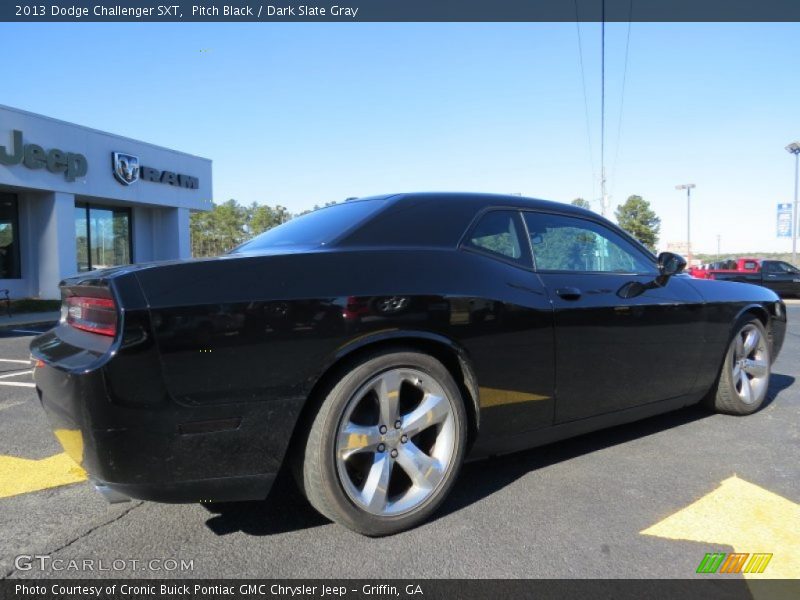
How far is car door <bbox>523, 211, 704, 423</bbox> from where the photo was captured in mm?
2998

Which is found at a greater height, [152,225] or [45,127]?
[45,127]

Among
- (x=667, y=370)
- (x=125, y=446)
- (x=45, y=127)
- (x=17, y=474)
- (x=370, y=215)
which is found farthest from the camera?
(x=45, y=127)

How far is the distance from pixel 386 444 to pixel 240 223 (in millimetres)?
59820

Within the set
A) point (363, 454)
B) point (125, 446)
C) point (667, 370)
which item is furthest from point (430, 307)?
point (667, 370)

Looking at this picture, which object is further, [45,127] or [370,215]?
[45,127]

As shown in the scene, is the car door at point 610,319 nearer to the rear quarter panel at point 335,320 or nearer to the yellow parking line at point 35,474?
the rear quarter panel at point 335,320

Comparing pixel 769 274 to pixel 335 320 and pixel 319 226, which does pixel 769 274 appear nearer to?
pixel 319 226

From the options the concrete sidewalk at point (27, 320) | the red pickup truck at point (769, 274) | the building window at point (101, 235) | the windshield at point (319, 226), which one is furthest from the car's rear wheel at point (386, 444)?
the red pickup truck at point (769, 274)

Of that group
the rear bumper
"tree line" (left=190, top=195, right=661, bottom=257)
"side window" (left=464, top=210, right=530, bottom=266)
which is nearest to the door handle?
"side window" (left=464, top=210, right=530, bottom=266)

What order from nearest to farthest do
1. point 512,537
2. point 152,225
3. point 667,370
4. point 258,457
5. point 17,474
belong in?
point 258,457 → point 512,537 → point 17,474 → point 667,370 → point 152,225

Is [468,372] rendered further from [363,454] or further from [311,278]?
[311,278]

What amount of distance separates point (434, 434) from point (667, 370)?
5.72 ft

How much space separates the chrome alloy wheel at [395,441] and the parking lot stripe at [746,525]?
97cm

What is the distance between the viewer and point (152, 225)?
23.2m
